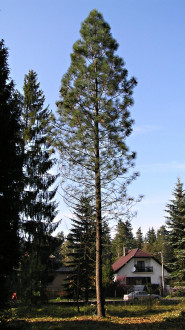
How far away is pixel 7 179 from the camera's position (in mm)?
10172

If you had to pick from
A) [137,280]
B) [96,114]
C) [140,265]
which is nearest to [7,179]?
[96,114]

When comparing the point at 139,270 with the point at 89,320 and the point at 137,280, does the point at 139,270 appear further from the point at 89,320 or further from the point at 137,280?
the point at 89,320

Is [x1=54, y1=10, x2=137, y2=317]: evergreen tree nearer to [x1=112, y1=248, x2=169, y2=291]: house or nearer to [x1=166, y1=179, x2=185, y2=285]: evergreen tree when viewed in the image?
[x1=166, y1=179, x2=185, y2=285]: evergreen tree

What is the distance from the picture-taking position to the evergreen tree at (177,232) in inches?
934

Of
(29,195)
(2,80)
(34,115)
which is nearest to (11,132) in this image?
(2,80)

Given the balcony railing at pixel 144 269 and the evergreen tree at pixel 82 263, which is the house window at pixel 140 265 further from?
the evergreen tree at pixel 82 263

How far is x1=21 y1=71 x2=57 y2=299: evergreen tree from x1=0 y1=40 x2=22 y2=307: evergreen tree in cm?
591

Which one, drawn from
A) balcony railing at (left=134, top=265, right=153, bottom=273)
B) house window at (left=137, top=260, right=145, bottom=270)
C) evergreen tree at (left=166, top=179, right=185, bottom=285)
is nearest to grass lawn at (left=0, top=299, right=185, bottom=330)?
evergreen tree at (left=166, top=179, right=185, bottom=285)

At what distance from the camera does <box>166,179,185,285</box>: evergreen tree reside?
934 inches

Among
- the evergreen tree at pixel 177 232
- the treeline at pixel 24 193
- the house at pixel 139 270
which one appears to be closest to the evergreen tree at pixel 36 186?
the treeline at pixel 24 193

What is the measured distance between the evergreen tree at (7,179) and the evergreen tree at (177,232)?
16.9 m

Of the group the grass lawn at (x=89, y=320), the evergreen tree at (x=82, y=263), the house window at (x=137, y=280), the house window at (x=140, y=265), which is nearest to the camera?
the grass lawn at (x=89, y=320)

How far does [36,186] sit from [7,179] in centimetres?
917

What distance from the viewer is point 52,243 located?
749 inches
